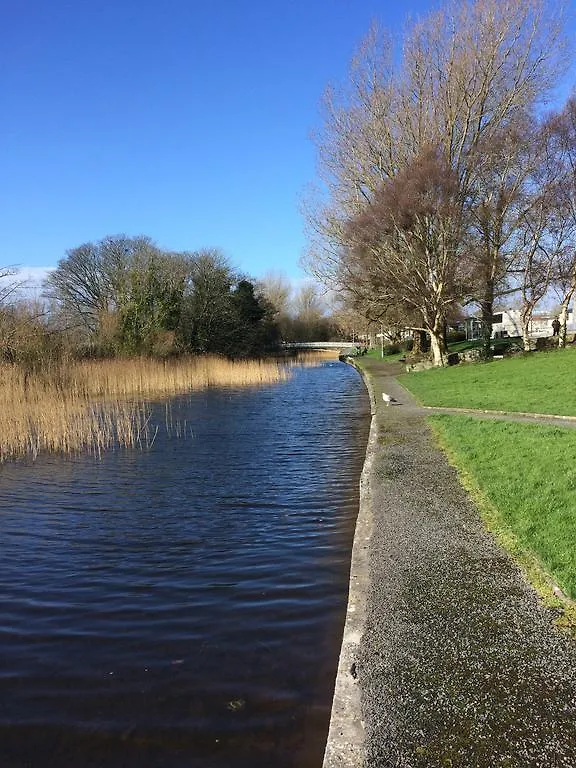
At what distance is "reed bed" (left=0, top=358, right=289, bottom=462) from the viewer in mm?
12969

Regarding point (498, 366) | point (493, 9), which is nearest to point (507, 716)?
point (498, 366)

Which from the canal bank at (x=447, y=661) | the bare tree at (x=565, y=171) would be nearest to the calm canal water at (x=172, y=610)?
the canal bank at (x=447, y=661)

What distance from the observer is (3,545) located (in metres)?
7.02

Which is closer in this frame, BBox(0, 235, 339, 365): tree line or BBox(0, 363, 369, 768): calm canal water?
BBox(0, 363, 369, 768): calm canal water

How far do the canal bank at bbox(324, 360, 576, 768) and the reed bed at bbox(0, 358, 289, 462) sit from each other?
9.06 m

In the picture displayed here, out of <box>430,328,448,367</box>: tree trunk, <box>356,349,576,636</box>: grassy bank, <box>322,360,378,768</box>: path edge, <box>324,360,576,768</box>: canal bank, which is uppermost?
<box>430,328,448,367</box>: tree trunk

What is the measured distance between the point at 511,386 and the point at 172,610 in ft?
47.9

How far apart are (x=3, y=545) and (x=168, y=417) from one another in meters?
11.1

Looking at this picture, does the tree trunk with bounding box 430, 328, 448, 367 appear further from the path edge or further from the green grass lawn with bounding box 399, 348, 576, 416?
the path edge

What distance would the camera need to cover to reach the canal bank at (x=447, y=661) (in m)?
2.74

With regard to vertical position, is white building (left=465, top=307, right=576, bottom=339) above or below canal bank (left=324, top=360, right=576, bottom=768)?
above

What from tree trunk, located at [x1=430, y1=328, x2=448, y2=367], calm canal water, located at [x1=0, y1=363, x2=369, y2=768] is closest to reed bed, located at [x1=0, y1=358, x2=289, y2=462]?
calm canal water, located at [x1=0, y1=363, x2=369, y2=768]

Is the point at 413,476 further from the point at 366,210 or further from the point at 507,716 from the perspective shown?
the point at 366,210

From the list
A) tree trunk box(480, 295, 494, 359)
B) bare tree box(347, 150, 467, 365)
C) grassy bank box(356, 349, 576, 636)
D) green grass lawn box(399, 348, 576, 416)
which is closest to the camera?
grassy bank box(356, 349, 576, 636)
